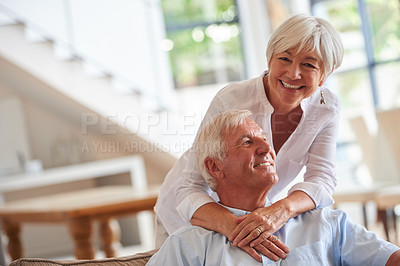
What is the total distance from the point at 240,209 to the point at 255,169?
5.3 inches

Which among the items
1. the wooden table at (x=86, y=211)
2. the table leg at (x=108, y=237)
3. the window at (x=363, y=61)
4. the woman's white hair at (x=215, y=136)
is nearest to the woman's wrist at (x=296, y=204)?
the woman's white hair at (x=215, y=136)

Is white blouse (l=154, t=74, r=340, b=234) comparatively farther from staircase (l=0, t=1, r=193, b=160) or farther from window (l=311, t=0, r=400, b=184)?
window (l=311, t=0, r=400, b=184)

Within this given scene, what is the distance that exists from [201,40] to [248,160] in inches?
209

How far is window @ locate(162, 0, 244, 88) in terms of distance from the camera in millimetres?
6746

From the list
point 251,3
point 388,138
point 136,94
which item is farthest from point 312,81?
point 251,3

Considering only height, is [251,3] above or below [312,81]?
above

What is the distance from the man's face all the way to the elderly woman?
0.08 feet

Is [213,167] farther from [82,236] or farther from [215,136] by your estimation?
[82,236]

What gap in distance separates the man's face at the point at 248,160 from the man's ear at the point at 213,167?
15 mm

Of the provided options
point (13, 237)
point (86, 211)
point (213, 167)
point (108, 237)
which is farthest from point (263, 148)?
point (13, 237)

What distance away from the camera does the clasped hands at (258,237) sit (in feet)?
5.05

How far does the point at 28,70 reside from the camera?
516cm

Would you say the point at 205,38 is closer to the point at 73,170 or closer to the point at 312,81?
the point at 73,170

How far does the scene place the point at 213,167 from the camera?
5.57 ft
